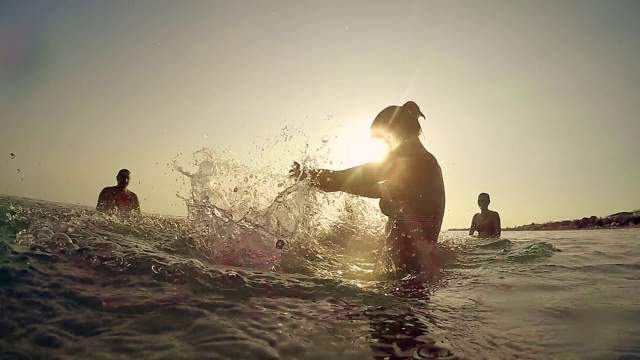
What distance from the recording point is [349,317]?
9.00ft

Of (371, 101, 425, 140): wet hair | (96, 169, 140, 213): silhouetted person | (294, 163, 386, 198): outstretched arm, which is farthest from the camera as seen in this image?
(96, 169, 140, 213): silhouetted person

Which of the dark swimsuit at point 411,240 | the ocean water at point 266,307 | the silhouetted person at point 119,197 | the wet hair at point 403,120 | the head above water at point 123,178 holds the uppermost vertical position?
the wet hair at point 403,120

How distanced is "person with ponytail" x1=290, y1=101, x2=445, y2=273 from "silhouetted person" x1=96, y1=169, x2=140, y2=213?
7188 millimetres

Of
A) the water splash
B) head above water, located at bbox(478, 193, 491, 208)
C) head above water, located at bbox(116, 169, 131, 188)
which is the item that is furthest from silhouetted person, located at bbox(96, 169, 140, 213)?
head above water, located at bbox(478, 193, 491, 208)

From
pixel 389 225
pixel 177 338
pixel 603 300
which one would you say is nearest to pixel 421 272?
pixel 389 225

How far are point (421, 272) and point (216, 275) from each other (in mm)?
2346

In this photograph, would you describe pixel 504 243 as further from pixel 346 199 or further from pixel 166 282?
pixel 166 282

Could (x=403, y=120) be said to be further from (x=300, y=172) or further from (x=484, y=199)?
(x=484, y=199)

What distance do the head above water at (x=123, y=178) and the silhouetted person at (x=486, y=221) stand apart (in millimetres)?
10142

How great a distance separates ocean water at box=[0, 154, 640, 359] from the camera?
215cm

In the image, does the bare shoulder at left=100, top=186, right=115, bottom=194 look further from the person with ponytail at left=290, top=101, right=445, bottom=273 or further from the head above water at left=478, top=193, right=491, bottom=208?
the head above water at left=478, top=193, right=491, bottom=208

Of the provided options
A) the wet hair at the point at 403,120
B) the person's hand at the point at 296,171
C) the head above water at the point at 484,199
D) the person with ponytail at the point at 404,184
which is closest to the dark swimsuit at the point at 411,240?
the person with ponytail at the point at 404,184

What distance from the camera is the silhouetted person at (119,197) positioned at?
33.7 ft

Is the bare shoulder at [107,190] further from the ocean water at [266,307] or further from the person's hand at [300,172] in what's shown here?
the person's hand at [300,172]
